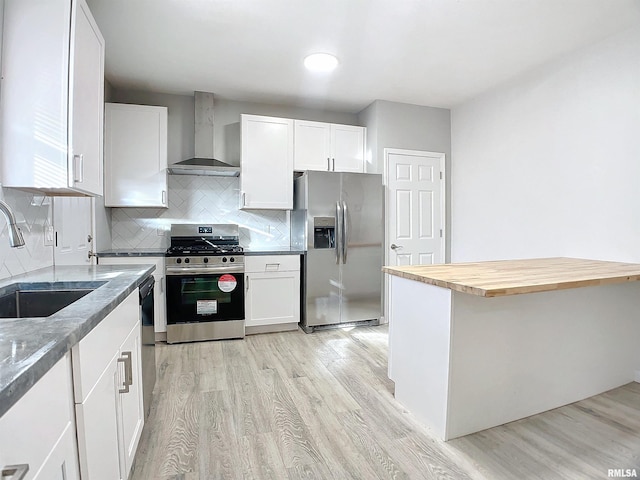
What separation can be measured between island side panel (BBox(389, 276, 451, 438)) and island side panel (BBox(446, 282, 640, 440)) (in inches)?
2.2

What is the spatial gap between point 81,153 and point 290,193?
228 centimetres

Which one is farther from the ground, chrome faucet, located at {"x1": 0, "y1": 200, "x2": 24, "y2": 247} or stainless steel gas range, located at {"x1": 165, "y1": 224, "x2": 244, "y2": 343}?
chrome faucet, located at {"x1": 0, "y1": 200, "x2": 24, "y2": 247}

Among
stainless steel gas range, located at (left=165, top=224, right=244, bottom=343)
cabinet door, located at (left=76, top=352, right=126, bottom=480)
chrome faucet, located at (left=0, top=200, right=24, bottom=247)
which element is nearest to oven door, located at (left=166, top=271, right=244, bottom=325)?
stainless steel gas range, located at (left=165, top=224, right=244, bottom=343)

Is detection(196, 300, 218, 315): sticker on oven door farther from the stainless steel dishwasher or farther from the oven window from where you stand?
the stainless steel dishwasher

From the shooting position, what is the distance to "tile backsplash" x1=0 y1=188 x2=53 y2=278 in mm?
1570

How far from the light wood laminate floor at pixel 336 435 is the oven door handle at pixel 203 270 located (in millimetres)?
879

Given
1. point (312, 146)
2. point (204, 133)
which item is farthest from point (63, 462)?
point (312, 146)

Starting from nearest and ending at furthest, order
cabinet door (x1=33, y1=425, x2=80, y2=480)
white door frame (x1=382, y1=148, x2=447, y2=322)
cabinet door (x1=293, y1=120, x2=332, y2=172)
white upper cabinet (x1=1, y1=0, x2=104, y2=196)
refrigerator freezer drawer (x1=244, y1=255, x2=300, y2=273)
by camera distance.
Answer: cabinet door (x1=33, y1=425, x2=80, y2=480), white upper cabinet (x1=1, y1=0, x2=104, y2=196), refrigerator freezer drawer (x1=244, y1=255, x2=300, y2=273), cabinet door (x1=293, y1=120, x2=332, y2=172), white door frame (x1=382, y1=148, x2=447, y2=322)

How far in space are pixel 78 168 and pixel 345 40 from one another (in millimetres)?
2076

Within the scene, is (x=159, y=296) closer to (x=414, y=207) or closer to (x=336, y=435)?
(x=336, y=435)

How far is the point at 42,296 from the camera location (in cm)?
150

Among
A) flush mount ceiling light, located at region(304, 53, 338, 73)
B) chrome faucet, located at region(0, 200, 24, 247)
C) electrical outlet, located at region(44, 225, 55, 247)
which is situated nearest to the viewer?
chrome faucet, located at region(0, 200, 24, 247)

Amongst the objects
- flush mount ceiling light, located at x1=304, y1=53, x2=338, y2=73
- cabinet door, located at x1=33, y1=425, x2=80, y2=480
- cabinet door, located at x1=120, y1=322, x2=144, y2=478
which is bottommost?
cabinet door, located at x1=120, y1=322, x2=144, y2=478

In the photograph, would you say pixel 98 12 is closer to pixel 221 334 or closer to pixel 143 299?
pixel 143 299
